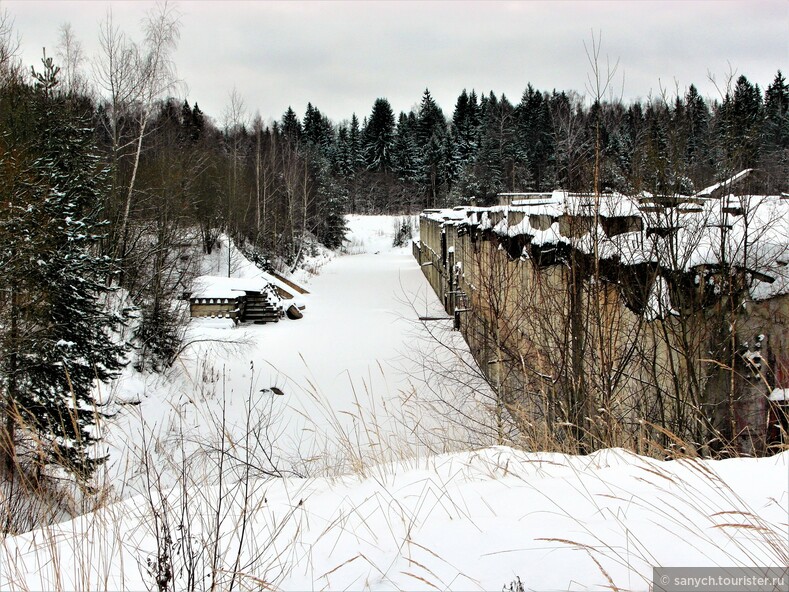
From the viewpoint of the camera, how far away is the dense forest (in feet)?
21.0

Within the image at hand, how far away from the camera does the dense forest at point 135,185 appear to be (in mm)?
6395

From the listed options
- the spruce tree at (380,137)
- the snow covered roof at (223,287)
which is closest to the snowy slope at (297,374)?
the snow covered roof at (223,287)

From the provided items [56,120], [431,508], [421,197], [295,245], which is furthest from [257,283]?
[421,197]

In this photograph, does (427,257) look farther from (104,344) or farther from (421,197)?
(421,197)

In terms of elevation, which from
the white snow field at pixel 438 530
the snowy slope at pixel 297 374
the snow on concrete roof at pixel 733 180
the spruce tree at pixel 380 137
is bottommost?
the snowy slope at pixel 297 374

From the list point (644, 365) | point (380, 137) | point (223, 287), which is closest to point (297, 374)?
point (223, 287)

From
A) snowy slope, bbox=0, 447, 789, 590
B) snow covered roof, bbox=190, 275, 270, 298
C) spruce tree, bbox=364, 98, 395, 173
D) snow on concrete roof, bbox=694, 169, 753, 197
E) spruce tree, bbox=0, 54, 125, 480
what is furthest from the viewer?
spruce tree, bbox=364, 98, 395, 173

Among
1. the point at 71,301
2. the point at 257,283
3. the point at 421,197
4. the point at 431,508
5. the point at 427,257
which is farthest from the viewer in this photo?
the point at 421,197

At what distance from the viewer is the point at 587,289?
597cm

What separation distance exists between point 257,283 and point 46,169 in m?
9.66

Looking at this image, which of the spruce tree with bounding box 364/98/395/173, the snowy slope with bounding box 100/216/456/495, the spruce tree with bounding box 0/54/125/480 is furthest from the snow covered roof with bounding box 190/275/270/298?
the spruce tree with bounding box 364/98/395/173

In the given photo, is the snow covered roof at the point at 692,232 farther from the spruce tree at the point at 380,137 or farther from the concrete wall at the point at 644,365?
the spruce tree at the point at 380,137

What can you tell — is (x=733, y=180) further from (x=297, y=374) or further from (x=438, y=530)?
(x=297, y=374)

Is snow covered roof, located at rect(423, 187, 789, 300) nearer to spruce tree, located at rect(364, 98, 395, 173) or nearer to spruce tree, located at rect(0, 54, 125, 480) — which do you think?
spruce tree, located at rect(0, 54, 125, 480)
